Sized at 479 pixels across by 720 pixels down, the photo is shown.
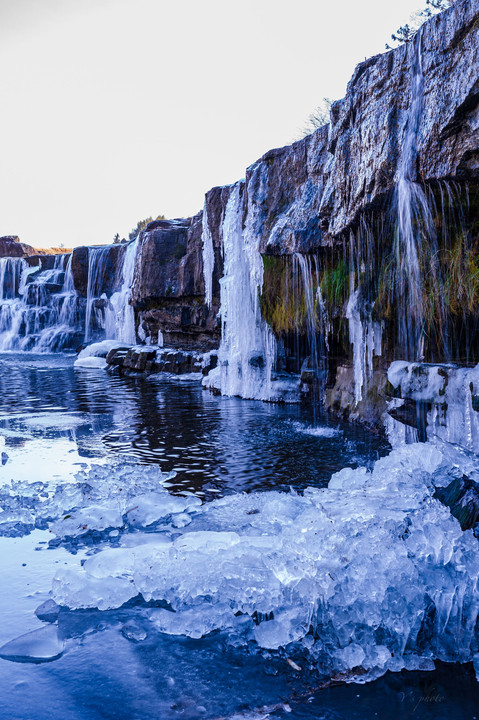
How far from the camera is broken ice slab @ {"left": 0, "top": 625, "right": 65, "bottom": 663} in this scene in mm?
2219

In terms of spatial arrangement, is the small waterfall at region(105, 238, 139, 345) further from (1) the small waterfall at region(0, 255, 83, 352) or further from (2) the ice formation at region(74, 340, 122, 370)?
(1) the small waterfall at region(0, 255, 83, 352)

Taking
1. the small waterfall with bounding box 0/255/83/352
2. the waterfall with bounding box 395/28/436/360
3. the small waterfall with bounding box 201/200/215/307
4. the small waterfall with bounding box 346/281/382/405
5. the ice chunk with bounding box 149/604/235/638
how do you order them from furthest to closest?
1. the small waterfall with bounding box 0/255/83/352
2. the small waterfall with bounding box 201/200/215/307
3. the small waterfall with bounding box 346/281/382/405
4. the waterfall with bounding box 395/28/436/360
5. the ice chunk with bounding box 149/604/235/638

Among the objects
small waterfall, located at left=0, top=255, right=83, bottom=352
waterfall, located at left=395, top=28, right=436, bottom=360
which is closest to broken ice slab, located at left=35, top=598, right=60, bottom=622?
waterfall, located at left=395, top=28, right=436, bottom=360

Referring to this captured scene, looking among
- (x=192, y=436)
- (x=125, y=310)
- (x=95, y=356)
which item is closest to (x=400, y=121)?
(x=192, y=436)

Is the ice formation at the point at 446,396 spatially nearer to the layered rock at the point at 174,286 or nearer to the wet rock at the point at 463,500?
the wet rock at the point at 463,500

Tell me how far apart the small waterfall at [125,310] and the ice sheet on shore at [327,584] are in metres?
19.7

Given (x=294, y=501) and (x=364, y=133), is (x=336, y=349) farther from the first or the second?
(x=294, y=501)

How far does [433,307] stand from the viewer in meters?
6.16

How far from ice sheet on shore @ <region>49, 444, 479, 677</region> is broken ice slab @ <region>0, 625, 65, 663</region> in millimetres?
260

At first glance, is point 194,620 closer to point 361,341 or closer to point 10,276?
point 361,341

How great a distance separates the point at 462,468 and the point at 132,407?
704 centimetres

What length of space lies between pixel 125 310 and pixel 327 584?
22211 millimetres

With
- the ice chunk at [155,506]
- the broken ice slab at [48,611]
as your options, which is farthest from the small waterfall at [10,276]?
the broken ice slab at [48,611]

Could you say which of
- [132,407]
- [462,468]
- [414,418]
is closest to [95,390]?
[132,407]
